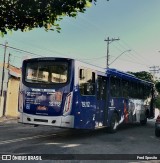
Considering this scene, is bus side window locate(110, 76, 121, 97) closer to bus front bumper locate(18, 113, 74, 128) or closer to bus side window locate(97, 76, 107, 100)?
bus side window locate(97, 76, 107, 100)

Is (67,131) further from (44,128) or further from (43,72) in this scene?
(43,72)

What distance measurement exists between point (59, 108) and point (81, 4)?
6074 millimetres

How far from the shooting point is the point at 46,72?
50.1ft

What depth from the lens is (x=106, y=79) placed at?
17.8m

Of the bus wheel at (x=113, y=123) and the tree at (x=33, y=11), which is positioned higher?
the tree at (x=33, y=11)

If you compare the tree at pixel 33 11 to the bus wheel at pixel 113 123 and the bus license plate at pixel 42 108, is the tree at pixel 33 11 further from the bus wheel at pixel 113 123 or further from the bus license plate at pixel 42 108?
the bus wheel at pixel 113 123

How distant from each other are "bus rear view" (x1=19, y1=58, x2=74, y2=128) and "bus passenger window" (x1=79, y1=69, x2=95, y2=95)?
26.9 inches

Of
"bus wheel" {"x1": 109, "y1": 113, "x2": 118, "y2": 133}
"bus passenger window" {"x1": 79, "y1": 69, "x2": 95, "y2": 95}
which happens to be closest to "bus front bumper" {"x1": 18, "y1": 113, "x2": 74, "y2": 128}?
"bus passenger window" {"x1": 79, "y1": 69, "x2": 95, "y2": 95}

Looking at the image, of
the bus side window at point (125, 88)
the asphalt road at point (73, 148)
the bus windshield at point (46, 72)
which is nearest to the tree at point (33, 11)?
the asphalt road at point (73, 148)

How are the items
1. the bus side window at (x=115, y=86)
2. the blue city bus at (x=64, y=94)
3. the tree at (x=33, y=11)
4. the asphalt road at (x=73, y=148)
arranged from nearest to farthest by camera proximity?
the tree at (x=33, y=11)
the asphalt road at (x=73, y=148)
the blue city bus at (x=64, y=94)
the bus side window at (x=115, y=86)

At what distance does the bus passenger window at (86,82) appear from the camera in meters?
15.2

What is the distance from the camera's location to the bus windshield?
14.9 metres

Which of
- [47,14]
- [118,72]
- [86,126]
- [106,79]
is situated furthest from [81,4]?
[118,72]

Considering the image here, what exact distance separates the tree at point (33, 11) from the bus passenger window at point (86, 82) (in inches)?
210
